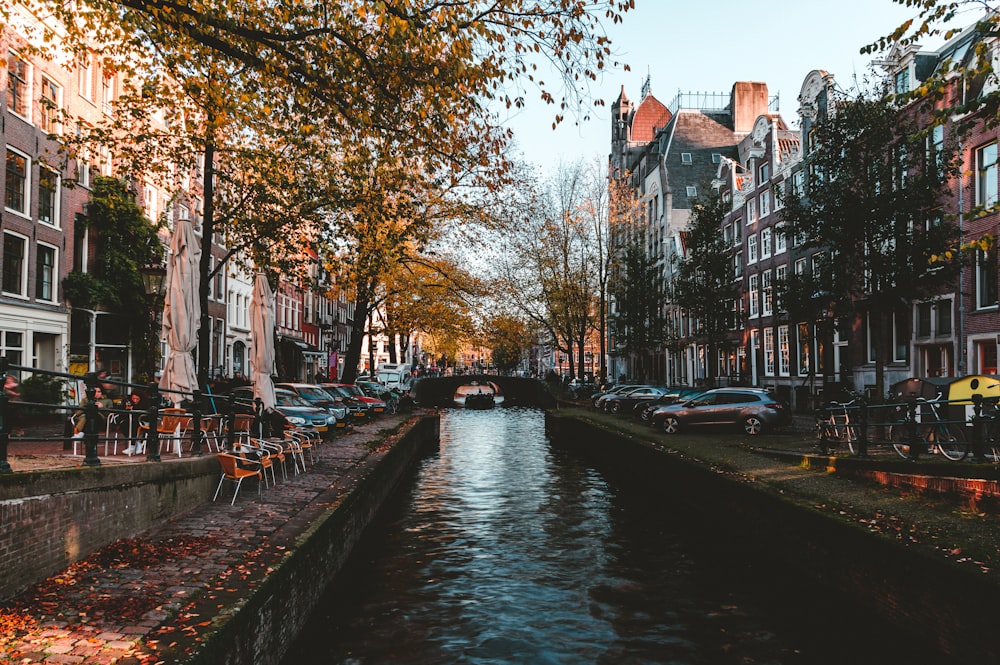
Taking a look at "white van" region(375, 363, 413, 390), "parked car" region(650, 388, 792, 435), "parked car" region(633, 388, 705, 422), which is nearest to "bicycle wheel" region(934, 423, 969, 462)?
"parked car" region(650, 388, 792, 435)

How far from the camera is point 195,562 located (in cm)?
791

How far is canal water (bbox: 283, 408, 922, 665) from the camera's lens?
8.45 m

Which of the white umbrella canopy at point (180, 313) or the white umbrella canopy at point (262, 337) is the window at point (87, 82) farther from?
the white umbrella canopy at point (180, 313)

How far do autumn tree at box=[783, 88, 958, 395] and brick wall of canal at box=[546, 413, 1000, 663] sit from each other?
11.9 metres

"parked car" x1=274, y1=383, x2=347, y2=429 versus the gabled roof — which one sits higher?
the gabled roof

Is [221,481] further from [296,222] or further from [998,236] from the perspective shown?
[998,236]

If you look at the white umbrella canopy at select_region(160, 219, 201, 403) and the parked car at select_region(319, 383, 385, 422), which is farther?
the parked car at select_region(319, 383, 385, 422)

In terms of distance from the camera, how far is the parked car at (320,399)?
2512cm

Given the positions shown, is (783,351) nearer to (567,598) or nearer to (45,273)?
(45,273)

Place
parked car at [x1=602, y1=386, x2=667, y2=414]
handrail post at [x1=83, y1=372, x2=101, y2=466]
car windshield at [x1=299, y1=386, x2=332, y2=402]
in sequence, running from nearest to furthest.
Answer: handrail post at [x1=83, y1=372, x2=101, y2=466], car windshield at [x1=299, y1=386, x2=332, y2=402], parked car at [x1=602, y1=386, x2=667, y2=414]

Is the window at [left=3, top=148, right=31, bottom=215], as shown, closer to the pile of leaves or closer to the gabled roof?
the pile of leaves

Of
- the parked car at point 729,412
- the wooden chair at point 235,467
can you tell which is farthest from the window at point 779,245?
the wooden chair at point 235,467

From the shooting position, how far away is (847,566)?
31.8 feet

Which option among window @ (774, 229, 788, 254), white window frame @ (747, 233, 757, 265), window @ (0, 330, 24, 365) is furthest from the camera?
white window frame @ (747, 233, 757, 265)
